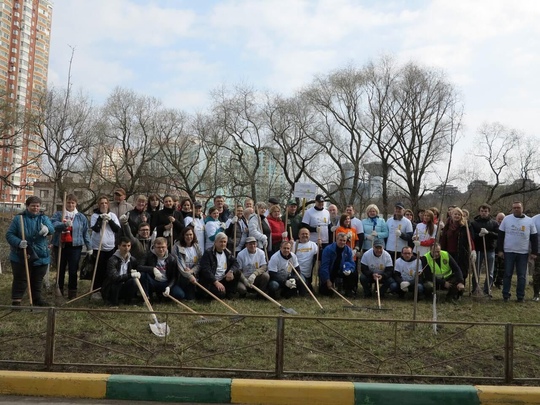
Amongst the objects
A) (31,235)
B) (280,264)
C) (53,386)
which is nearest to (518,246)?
(280,264)

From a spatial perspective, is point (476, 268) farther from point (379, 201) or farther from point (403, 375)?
point (379, 201)

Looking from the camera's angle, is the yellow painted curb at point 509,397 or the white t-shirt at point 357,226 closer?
the yellow painted curb at point 509,397

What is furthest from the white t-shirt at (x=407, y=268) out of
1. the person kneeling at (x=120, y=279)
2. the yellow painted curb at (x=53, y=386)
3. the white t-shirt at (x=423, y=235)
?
the yellow painted curb at (x=53, y=386)

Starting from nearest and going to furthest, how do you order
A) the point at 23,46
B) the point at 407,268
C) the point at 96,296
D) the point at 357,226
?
the point at 96,296 → the point at 407,268 → the point at 357,226 → the point at 23,46

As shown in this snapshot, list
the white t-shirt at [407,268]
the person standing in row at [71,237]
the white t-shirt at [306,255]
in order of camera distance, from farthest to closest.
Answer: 1. the white t-shirt at [306,255]
2. the white t-shirt at [407,268]
3. the person standing in row at [71,237]

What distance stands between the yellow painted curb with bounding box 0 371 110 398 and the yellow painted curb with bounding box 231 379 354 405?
4.33 feet

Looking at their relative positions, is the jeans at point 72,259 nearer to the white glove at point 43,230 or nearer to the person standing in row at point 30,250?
the person standing in row at point 30,250

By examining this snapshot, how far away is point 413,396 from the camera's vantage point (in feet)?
15.6

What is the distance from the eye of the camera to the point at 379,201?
3866 cm

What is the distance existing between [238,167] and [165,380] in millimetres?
35233

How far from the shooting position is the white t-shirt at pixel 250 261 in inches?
358

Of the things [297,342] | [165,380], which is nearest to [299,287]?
[297,342]

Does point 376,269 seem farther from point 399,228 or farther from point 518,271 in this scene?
point 518,271

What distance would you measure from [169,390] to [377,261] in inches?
223
